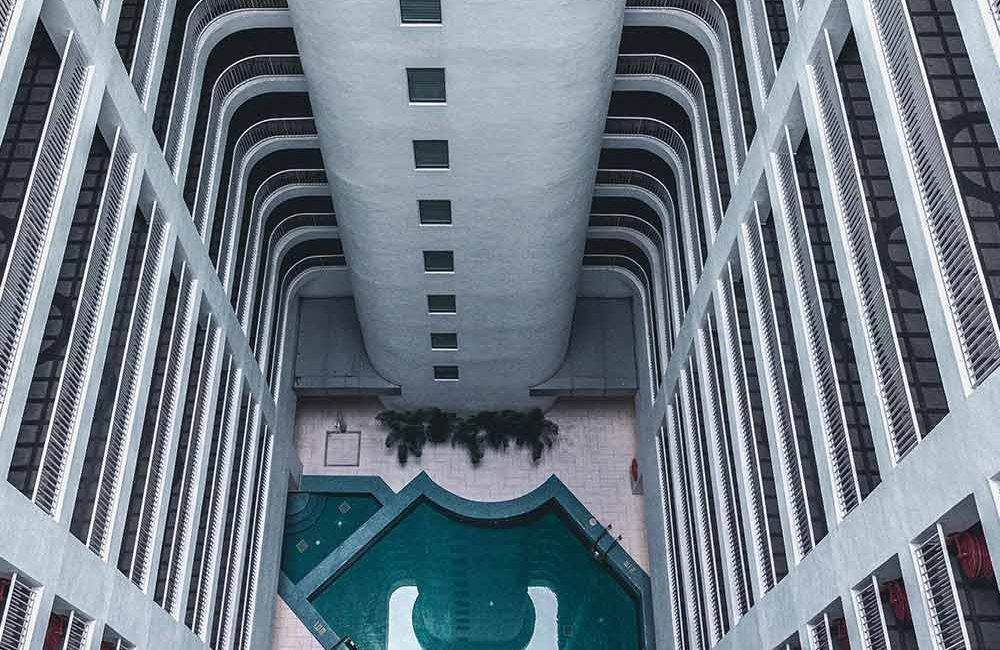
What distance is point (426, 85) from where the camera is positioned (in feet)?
76.1

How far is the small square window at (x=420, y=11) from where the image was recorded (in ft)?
69.8

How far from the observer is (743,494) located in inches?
835

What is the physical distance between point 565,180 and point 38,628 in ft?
55.0

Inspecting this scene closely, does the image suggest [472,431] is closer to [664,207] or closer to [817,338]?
[664,207]

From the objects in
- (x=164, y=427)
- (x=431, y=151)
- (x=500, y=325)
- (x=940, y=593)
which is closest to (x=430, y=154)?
(x=431, y=151)

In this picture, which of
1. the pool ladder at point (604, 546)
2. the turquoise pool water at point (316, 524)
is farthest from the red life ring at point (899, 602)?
the turquoise pool water at point (316, 524)

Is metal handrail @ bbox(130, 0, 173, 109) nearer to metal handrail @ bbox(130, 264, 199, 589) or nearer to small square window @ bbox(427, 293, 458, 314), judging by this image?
metal handrail @ bbox(130, 264, 199, 589)

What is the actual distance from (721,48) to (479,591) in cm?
1955

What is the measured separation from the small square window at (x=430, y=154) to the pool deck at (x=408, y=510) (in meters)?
14.0

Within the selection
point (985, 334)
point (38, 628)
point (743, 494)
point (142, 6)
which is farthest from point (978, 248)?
point (142, 6)

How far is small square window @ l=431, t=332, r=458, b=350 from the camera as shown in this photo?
107 feet

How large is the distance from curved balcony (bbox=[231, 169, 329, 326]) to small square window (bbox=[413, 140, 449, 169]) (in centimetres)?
669

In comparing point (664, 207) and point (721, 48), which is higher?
point (664, 207)

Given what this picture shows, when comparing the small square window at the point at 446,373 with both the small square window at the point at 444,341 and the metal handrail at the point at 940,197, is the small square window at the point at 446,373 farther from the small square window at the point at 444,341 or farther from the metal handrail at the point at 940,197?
the metal handrail at the point at 940,197
